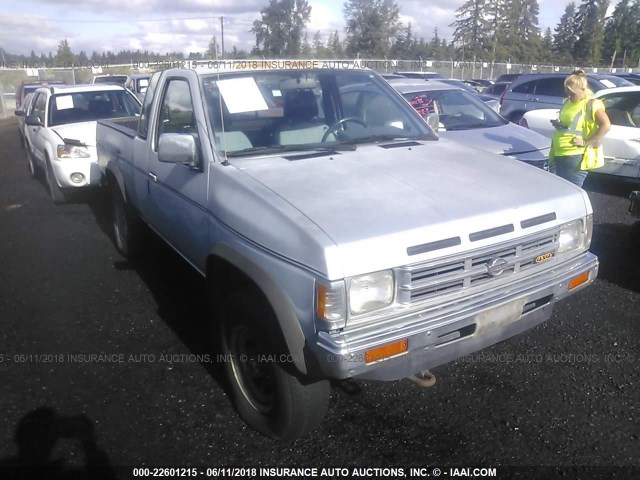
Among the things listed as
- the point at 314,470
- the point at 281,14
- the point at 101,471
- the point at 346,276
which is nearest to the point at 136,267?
the point at 101,471

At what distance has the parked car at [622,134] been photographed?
26.1 feet

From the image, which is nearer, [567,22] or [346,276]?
[346,276]

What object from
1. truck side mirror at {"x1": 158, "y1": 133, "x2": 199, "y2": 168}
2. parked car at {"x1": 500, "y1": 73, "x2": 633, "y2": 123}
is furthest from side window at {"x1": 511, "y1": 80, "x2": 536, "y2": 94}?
truck side mirror at {"x1": 158, "y1": 133, "x2": 199, "y2": 168}

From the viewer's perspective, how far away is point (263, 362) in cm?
291

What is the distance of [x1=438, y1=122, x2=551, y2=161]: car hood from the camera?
23.2ft

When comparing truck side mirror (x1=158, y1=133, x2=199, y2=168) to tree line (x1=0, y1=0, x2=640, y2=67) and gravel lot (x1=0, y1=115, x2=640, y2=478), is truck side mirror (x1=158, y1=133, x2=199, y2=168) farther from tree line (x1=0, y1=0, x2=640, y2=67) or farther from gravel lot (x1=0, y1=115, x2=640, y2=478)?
tree line (x1=0, y1=0, x2=640, y2=67)

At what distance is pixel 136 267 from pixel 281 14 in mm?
4766

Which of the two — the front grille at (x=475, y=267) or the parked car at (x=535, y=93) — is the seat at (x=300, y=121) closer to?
the front grille at (x=475, y=267)

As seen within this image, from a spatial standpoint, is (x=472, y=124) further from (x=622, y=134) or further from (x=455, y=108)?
(x=622, y=134)

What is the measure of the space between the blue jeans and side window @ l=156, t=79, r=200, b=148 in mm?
4009

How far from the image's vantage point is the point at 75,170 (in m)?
7.73

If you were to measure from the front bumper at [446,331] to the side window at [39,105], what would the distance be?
8313 mm

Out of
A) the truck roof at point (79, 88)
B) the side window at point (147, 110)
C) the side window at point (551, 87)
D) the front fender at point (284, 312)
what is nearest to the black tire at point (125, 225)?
the side window at point (147, 110)

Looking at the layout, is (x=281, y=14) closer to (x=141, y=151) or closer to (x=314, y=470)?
(x=141, y=151)
